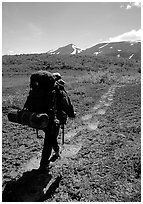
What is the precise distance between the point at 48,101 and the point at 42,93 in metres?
0.31

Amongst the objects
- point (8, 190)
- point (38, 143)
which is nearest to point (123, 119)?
point (38, 143)

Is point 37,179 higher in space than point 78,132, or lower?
lower

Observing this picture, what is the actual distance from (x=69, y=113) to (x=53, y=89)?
1.22 meters

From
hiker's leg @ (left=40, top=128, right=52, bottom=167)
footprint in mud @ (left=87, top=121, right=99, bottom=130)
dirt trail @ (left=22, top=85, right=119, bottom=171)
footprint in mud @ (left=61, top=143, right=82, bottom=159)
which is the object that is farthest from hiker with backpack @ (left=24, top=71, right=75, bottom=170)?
footprint in mud @ (left=87, top=121, right=99, bottom=130)

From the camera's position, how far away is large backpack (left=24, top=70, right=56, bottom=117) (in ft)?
24.3

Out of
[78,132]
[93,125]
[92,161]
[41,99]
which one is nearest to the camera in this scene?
[41,99]

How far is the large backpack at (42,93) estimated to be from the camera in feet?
24.3

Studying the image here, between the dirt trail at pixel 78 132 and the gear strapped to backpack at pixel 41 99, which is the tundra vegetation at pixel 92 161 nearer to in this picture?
the dirt trail at pixel 78 132

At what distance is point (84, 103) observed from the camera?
63.9 feet

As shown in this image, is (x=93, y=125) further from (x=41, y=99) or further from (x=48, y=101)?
(x=41, y=99)

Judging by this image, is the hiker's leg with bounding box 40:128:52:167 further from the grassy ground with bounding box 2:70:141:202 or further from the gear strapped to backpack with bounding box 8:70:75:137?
the gear strapped to backpack with bounding box 8:70:75:137

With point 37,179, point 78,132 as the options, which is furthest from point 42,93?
point 78,132

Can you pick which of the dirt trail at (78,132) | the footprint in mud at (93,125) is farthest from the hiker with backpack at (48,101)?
the footprint in mud at (93,125)

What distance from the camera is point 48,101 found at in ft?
24.6
